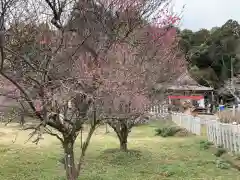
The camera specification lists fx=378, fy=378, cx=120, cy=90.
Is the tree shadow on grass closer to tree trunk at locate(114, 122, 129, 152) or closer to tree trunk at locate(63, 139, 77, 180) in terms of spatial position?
tree trunk at locate(114, 122, 129, 152)

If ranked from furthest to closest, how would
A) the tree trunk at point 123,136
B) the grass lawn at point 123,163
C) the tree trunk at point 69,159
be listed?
the tree trunk at point 123,136 < the grass lawn at point 123,163 < the tree trunk at point 69,159

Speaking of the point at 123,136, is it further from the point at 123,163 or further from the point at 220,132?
the point at 220,132

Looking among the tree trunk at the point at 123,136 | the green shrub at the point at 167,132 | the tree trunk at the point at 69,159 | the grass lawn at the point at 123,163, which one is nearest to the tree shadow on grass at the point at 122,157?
the grass lawn at the point at 123,163

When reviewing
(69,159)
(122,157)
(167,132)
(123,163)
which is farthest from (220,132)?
(69,159)

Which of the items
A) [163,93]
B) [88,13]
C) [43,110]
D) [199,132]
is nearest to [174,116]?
[199,132]

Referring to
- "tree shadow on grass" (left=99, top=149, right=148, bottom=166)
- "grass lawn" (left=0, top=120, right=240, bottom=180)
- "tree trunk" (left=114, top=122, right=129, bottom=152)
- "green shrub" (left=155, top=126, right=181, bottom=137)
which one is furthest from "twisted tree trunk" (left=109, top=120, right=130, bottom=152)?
"green shrub" (left=155, top=126, right=181, bottom=137)

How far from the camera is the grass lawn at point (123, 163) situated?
25.5ft

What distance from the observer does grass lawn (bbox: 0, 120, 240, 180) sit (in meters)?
7.77

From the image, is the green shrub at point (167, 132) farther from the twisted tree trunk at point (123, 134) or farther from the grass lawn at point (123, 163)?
the twisted tree trunk at point (123, 134)

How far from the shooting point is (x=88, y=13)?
7160 millimetres

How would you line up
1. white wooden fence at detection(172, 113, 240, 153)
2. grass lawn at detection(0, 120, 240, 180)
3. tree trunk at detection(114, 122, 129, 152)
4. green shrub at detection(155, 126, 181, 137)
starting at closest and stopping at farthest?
grass lawn at detection(0, 120, 240, 180)
white wooden fence at detection(172, 113, 240, 153)
tree trunk at detection(114, 122, 129, 152)
green shrub at detection(155, 126, 181, 137)

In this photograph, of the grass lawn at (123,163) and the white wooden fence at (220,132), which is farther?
the white wooden fence at (220,132)

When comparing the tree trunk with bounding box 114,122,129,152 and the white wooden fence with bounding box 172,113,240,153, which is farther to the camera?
the tree trunk with bounding box 114,122,129,152

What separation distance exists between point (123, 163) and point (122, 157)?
65 centimetres
